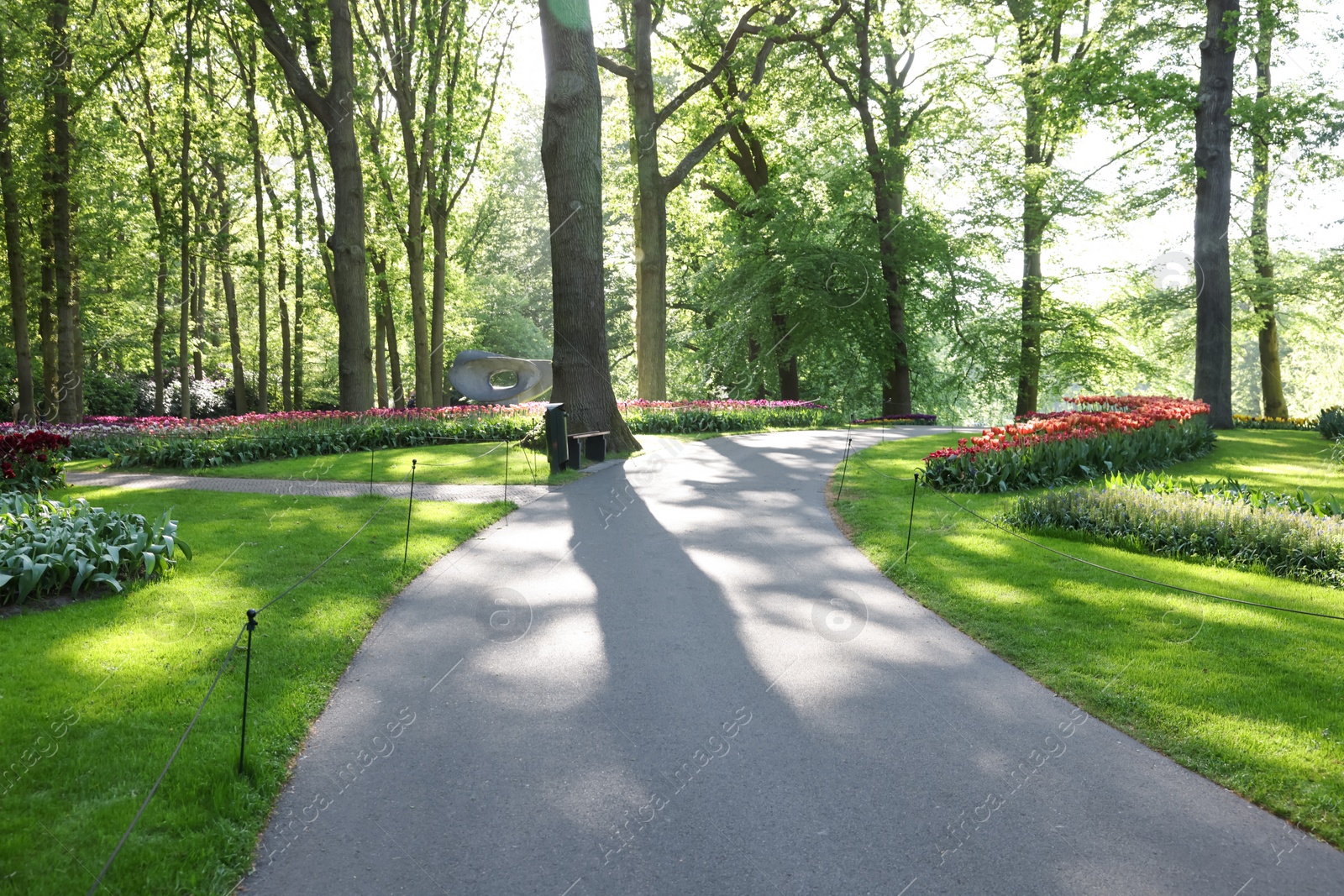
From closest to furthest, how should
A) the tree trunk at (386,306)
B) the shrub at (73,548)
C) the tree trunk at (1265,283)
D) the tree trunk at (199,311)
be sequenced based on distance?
the shrub at (73,548)
the tree trunk at (199,311)
the tree trunk at (1265,283)
the tree trunk at (386,306)

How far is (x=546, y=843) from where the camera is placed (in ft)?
10.5

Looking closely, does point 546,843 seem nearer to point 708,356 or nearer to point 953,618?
point 953,618

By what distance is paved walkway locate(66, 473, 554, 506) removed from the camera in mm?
10641

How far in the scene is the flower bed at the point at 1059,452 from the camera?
1055 centimetres

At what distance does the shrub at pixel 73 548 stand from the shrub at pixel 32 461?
4.13 meters

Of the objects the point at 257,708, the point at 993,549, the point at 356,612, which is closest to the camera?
the point at 257,708

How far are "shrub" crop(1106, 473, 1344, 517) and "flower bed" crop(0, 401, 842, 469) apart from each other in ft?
35.9

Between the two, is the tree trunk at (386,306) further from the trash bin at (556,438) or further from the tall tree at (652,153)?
the trash bin at (556,438)

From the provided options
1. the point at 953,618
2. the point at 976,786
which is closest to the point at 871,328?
the point at 953,618

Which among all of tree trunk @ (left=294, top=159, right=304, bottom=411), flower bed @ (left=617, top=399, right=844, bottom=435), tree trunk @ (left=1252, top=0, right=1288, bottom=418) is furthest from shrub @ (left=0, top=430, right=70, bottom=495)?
tree trunk @ (left=1252, top=0, right=1288, bottom=418)

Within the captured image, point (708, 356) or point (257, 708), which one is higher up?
point (708, 356)

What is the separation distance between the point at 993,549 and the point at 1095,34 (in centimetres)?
2349

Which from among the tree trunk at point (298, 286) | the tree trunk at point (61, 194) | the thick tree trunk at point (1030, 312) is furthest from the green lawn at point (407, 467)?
the thick tree trunk at point (1030, 312)

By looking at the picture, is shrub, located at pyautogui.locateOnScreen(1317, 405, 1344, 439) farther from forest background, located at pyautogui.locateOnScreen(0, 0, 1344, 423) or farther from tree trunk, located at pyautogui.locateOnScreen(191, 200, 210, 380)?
tree trunk, located at pyautogui.locateOnScreen(191, 200, 210, 380)
